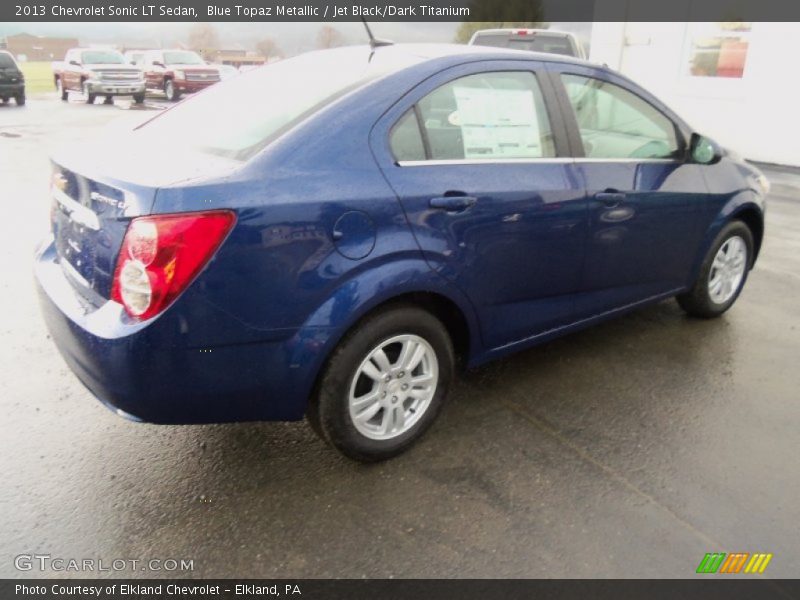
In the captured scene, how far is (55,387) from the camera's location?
338cm

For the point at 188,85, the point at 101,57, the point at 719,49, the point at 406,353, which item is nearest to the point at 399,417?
the point at 406,353

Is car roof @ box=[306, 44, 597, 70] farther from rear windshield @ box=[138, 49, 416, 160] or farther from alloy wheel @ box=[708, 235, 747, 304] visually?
alloy wheel @ box=[708, 235, 747, 304]

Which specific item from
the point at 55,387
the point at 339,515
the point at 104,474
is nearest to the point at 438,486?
the point at 339,515

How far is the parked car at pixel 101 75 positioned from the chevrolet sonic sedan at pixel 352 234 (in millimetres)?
20965

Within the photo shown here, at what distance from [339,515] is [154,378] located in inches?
34.7

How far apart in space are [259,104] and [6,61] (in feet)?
73.6

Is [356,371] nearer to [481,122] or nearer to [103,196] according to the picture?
[103,196]

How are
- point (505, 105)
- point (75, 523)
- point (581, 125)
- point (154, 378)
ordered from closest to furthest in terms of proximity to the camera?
point (154, 378) < point (75, 523) < point (505, 105) < point (581, 125)

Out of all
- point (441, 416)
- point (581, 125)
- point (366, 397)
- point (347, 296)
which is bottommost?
point (441, 416)

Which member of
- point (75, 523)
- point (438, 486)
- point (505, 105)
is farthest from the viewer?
point (505, 105)

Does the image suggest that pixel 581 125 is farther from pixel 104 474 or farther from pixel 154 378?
pixel 104 474

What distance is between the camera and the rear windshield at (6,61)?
2058cm

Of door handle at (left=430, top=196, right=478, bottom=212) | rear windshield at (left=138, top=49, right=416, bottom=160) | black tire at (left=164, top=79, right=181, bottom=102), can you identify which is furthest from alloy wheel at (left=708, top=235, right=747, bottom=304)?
black tire at (left=164, top=79, right=181, bottom=102)

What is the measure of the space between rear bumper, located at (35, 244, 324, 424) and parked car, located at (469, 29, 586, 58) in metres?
7.44
